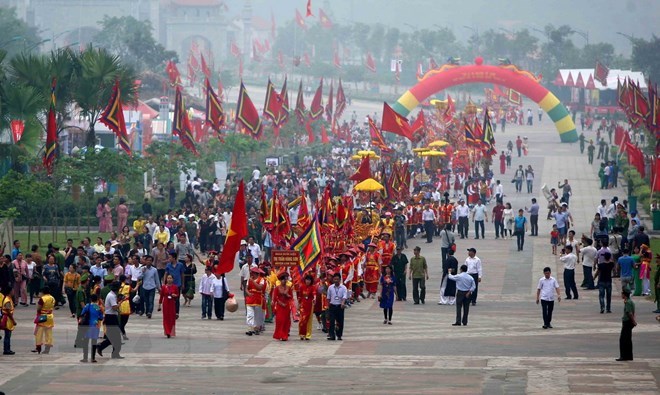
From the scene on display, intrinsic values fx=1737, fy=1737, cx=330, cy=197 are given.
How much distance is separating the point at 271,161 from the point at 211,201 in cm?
1374

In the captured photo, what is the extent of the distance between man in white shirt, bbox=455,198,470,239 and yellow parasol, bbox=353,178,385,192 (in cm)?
204

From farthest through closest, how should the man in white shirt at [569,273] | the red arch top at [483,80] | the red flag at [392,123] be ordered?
the red arch top at [483,80]
the red flag at [392,123]
the man in white shirt at [569,273]

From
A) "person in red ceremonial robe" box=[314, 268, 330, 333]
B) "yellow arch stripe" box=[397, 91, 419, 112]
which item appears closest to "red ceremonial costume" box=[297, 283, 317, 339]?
"person in red ceremonial robe" box=[314, 268, 330, 333]

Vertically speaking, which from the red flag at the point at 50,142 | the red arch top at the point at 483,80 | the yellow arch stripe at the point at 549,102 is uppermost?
the red arch top at the point at 483,80

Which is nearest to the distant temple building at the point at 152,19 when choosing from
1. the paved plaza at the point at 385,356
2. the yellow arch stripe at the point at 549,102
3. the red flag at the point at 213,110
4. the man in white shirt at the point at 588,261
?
the yellow arch stripe at the point at 549,102

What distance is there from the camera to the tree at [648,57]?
119 metres

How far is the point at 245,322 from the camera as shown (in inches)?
1115

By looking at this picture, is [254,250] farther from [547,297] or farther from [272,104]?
[272,104]

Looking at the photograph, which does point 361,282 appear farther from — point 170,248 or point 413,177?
point 413,177

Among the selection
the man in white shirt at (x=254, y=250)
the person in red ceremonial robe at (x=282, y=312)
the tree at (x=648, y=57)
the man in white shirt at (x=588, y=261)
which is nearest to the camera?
the person in red ceremonial robe at (x=282, y=312)

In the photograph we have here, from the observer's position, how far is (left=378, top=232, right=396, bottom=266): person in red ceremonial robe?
3189cm

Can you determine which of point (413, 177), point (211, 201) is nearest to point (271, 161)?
point (413, 177)

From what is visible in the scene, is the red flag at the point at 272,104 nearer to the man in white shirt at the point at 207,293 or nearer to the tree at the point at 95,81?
the tree at the point at 95,81

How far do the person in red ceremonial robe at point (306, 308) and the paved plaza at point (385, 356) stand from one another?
209 mm
